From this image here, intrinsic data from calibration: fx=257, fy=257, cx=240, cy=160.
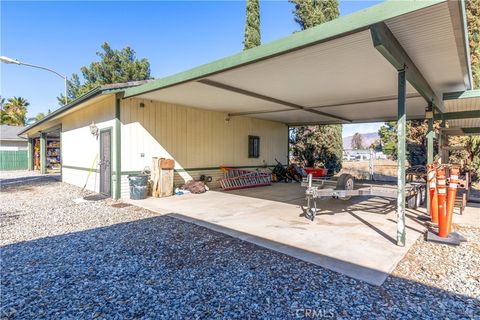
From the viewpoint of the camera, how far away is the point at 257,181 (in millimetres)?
10438

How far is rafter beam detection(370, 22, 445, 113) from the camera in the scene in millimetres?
2800

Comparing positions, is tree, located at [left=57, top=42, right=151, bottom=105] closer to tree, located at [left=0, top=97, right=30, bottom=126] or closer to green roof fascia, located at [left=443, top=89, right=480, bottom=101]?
tree, located at [left=0, top=97, right=30, bottom=126]

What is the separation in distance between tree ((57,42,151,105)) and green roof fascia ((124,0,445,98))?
2343 centimetres

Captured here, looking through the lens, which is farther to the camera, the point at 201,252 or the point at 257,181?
the point at 257,181

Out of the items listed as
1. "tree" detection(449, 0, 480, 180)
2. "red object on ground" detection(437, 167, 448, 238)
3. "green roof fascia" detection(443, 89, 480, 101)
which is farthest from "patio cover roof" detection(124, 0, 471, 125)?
"tree" detection(449, 0, 480, 180)

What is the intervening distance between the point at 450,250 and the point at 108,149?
26.3ft

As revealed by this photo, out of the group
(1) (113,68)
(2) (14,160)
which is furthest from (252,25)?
(2) (14,160)

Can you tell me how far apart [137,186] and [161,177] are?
0.70m

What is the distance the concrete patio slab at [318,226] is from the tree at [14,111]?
36019mm

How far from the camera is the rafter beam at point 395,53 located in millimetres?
2800

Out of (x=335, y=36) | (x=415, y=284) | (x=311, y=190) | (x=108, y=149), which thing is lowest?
(x=415, y=284)

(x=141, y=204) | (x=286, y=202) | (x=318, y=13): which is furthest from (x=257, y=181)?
(x=318, y=13)

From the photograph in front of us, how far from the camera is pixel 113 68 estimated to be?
24.8m

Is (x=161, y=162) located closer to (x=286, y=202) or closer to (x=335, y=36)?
(x=286, y=202)
